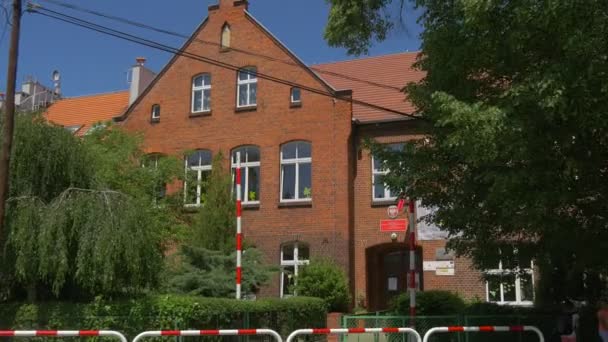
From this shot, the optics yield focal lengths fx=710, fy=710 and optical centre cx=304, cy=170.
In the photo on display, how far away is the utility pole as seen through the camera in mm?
13664

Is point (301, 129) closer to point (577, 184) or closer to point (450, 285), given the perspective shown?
point (450, 285)

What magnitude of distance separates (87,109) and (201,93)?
1095cm

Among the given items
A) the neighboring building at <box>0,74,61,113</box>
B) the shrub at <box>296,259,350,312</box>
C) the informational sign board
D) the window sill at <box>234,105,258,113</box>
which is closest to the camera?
the shrub at <box>296,259,350,312</box>

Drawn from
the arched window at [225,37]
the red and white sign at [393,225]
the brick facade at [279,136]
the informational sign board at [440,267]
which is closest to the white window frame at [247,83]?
the brick facade at [279,136]

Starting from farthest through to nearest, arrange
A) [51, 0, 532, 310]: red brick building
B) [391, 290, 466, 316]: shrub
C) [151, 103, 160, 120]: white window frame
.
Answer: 1. [151, 103, 160, 120]: white window frame
2. [51, 0, 532, 310]: red brick building
3. [391, 290, 466, 316]: shrub

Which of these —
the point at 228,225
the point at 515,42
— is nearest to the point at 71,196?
the point at 228,225

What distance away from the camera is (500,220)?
1252 centimetres

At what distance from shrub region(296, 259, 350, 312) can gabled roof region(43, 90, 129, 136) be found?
50.5 feet

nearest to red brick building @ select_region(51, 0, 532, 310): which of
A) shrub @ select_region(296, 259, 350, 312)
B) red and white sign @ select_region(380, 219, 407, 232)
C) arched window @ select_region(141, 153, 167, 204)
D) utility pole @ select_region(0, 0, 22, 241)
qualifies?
red and white sign @ select_region(380, 219, 407, 232)

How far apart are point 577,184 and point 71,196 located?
9877 millimetres

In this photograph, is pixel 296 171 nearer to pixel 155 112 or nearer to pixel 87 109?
pixel 155 112

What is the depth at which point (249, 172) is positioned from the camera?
2588 cm

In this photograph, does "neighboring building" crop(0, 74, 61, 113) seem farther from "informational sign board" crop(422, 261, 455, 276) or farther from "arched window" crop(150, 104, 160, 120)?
"informational sign board" crop(422, 261, 455, 276)

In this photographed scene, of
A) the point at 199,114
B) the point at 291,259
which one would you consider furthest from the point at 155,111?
the point at 291,259
